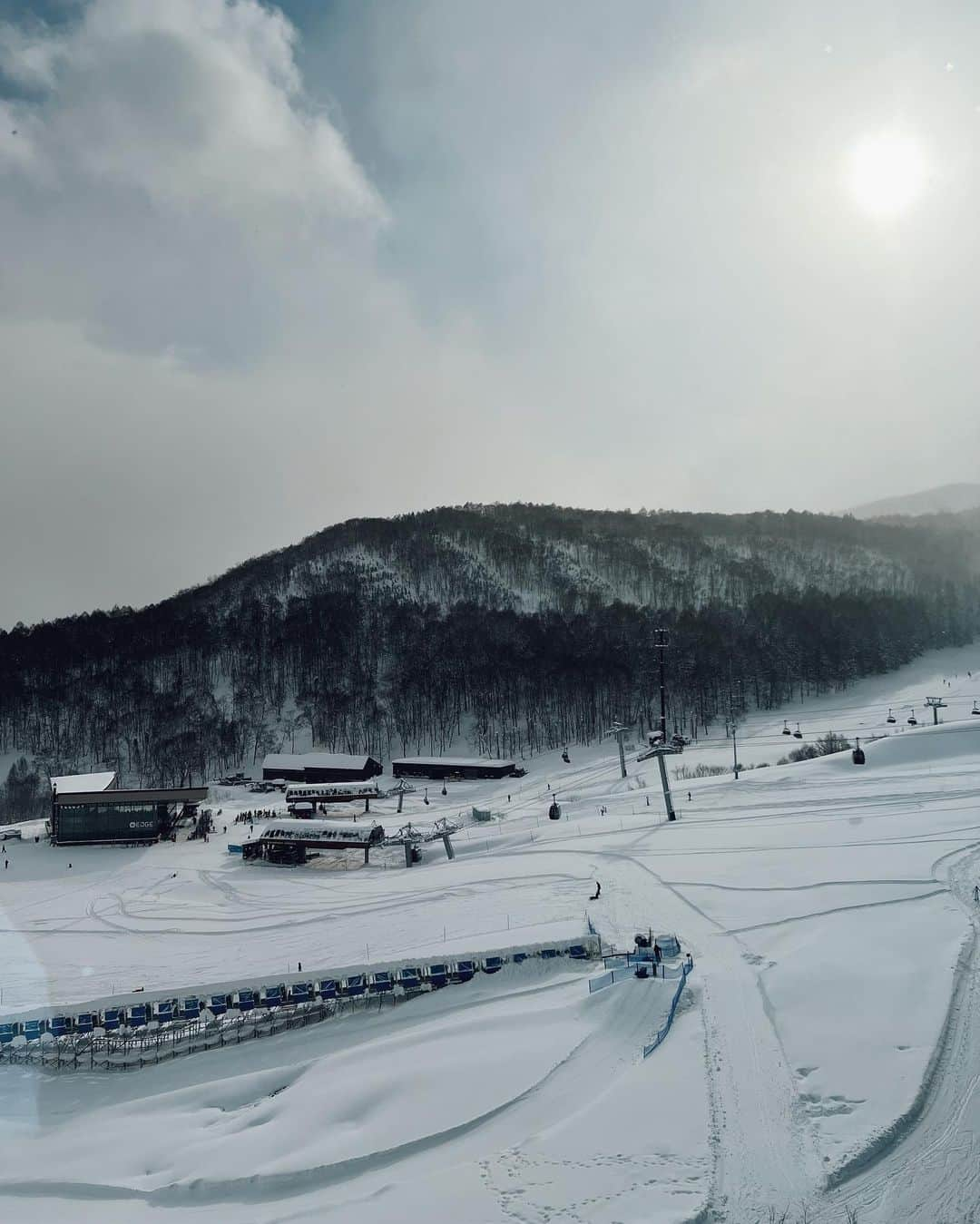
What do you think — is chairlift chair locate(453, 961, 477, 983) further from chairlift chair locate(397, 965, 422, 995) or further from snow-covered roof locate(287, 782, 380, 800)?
A: snow-covered roof locate(287, 782, 380, 800)

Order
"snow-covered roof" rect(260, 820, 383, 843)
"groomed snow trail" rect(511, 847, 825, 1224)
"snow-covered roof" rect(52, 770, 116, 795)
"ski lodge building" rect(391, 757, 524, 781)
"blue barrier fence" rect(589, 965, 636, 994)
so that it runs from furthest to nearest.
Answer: "ski lodge building" rect(391, 757, 524, 781), "snow-covered roof" rect(52, 770, 116, 795), "snow-covered roof" rect(260, 820, 383, 843), "blue barrier fence" rect(589, 965, 636, 994), "groomed snow trail" rect(511, 847, 825, 1224)

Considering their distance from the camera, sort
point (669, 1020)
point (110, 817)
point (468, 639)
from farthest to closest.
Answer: point (468, 639) < point (110, 817) < point (669, 1020)

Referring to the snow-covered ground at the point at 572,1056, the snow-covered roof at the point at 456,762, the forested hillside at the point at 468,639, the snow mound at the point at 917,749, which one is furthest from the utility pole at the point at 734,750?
the snow-covered roof at the point at 456,762

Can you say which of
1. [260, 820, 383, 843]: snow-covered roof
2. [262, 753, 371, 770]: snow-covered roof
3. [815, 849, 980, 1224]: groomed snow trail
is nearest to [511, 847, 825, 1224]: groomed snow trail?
[815, 849, 980, 1224]: groomed snow trail

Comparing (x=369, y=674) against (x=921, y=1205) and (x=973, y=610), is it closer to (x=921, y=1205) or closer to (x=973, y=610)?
(x=973, y=610)

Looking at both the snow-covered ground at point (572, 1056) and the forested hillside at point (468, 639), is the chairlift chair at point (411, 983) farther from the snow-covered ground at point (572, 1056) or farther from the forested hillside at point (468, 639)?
the forested hillside at point (468, 639)

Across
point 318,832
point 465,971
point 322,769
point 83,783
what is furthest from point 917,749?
point 83,783

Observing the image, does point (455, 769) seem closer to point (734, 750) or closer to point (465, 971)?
point (734, 750)
